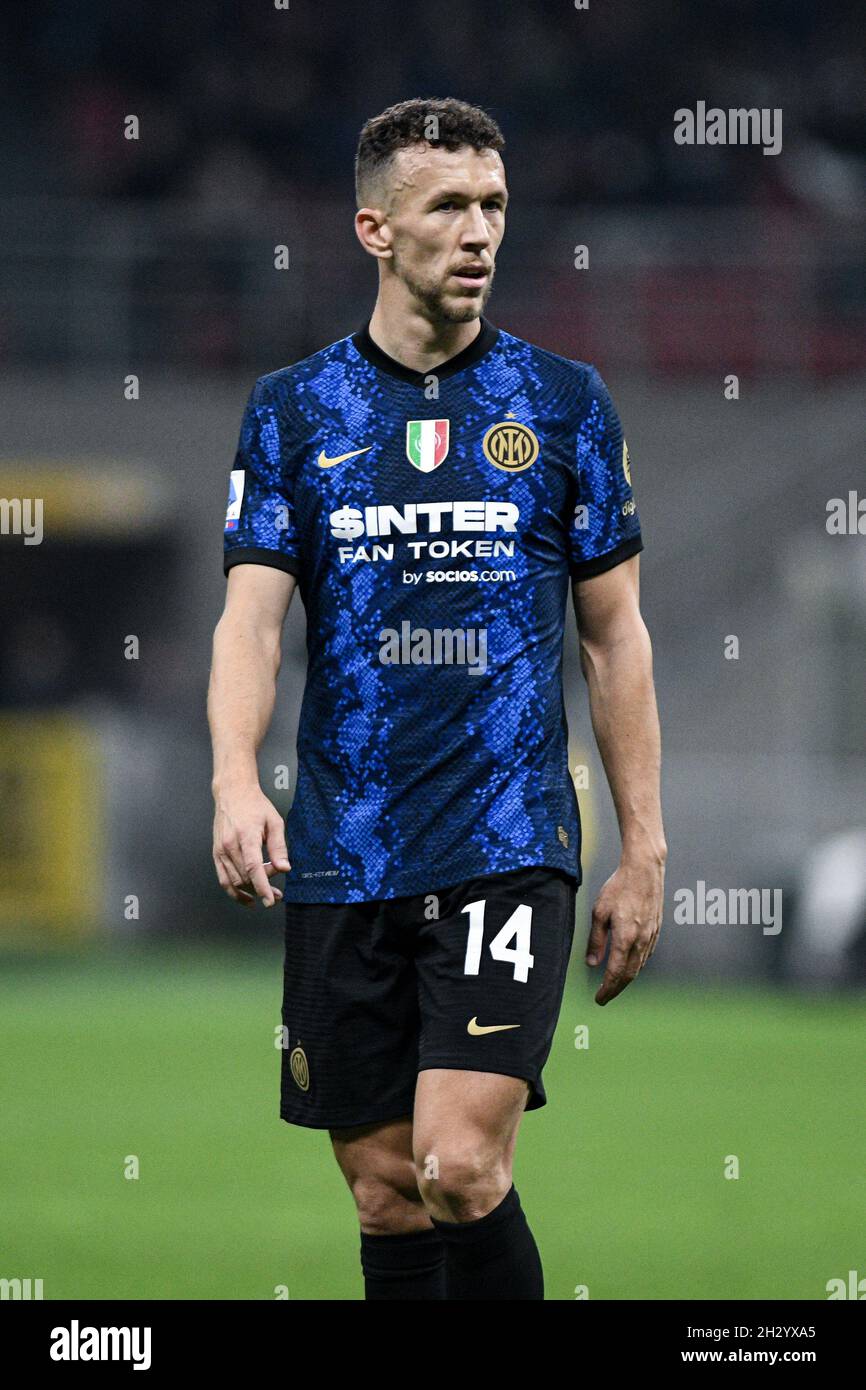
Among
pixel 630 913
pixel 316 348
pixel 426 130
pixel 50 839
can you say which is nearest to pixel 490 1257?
pixel 630 913

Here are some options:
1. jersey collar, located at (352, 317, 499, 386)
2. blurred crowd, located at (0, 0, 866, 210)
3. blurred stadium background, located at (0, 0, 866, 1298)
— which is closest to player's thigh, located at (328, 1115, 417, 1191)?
jersey collar, located at (352, 317, 499, 386)

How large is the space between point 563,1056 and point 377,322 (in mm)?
7137

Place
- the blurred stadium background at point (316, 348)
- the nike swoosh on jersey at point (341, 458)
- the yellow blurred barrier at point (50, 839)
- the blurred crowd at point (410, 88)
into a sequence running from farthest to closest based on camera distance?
the blurred crowd at point (410, 88) < the yellow blurred barrier at point (50, 839) < the blurred stadium background at point (316, 348) < the nike swoosh on jersey at point (341, 458)

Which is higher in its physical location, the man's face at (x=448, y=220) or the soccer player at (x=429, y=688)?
the man's face at (x=448, y=220)

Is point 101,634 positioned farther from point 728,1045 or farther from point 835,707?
point 728,1045

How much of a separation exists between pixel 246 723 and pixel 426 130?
1108mm

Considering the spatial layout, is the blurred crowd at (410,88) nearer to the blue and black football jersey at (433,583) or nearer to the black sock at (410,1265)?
the blue and black football jersey at (433,583)

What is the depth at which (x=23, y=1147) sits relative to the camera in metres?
7.96

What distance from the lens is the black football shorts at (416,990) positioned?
3877 millimetres

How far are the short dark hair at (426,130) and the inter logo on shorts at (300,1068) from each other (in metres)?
1.56

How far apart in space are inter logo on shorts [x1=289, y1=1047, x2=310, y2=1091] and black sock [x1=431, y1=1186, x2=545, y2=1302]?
393mm

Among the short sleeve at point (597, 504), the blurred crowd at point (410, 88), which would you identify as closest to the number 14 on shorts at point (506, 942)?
the short sleeve at point (597, 504)

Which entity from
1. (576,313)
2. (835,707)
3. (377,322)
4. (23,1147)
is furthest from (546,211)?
(377,322)

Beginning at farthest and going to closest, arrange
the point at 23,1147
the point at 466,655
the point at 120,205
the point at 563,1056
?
1. the point at 120,205
2. the point at 563,1056
3. the point at 23,1147
4. the point at 466,655
